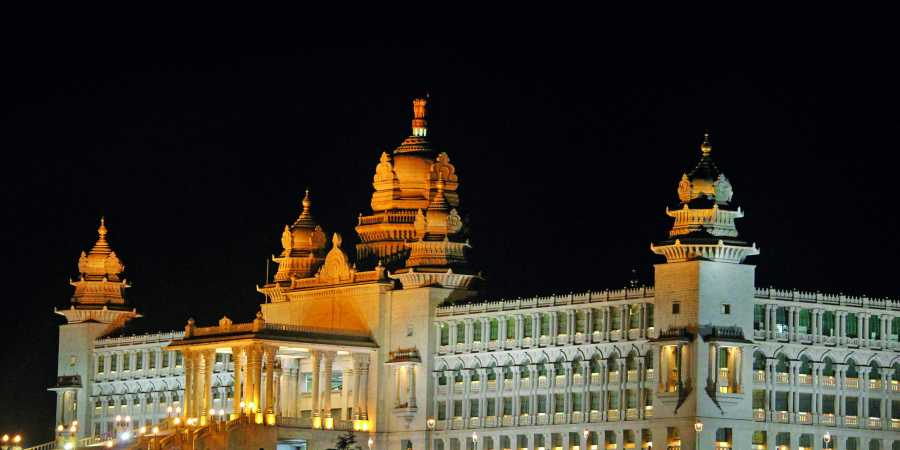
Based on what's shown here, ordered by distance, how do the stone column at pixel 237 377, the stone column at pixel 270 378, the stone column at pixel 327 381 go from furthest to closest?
1. the stone column at pixel 327 381
2. the stone column at pixel 237 377
3. the stone column at pixel 270 378

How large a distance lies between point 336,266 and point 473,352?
13.3m

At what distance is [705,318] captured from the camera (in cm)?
13675

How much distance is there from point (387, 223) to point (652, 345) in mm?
→ 33213

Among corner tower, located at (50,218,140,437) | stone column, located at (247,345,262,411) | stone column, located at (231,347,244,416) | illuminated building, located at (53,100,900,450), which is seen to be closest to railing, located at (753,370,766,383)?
illuminated building, located at (53,100,900,450)

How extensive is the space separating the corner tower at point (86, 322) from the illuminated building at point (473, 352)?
15 centimetres

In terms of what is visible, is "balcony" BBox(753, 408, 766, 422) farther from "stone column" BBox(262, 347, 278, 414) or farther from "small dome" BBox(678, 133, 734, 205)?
"stone column" BBox(262, 347, 278, 414)

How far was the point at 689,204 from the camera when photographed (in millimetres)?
138375

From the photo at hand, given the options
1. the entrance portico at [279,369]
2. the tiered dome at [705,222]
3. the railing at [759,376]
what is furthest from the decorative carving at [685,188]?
the entrance portico at [279,369]

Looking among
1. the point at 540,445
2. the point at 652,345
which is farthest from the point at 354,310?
the point at 652,345

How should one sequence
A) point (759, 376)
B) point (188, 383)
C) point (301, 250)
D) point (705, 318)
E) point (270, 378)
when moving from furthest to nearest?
point (301, 250) → point (188, 383) → point (270, 378) → point (759, 376) → point (705, 318)

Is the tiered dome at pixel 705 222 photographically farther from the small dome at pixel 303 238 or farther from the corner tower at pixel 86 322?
the corner tower at pixel 86 322

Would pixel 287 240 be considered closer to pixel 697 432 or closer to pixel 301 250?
pixel 301 250

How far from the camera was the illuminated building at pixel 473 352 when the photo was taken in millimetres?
138000

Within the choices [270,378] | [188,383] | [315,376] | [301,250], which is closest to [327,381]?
[315,376]
